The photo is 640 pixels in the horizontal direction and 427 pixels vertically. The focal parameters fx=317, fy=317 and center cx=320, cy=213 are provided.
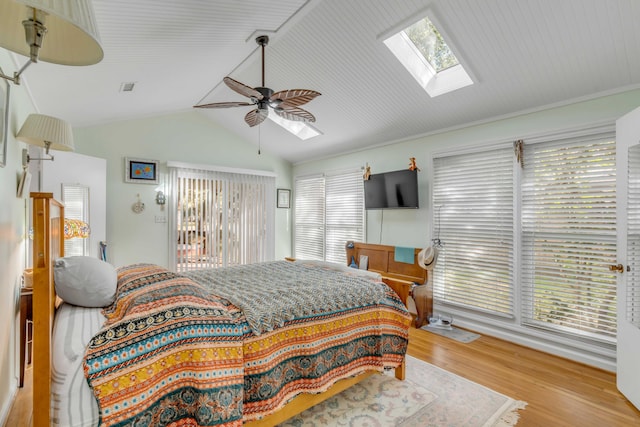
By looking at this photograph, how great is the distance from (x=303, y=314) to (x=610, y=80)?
10.3 feet

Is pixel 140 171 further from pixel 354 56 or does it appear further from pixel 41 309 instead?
pixel 41 309

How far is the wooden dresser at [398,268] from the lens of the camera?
148 inches

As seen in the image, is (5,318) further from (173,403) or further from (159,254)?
(159,254)

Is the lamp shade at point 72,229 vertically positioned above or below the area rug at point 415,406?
above

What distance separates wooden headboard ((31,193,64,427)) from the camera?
4.08ft

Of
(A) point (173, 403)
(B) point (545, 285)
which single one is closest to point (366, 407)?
(A) point (173, 403)

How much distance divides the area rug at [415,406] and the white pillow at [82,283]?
1379 mm

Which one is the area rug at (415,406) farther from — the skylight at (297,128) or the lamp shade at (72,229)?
the skylight at (297,128)

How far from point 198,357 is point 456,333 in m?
3.03

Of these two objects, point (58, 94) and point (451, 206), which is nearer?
point (58, 94)

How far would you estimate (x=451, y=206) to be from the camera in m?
3.86

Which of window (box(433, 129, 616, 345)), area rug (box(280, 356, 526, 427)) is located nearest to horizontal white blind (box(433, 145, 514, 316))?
window (box(433, 129, 616, 345))

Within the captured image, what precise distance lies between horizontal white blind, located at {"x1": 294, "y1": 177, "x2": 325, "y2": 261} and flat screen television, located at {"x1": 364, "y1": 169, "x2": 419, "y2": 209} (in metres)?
1.31

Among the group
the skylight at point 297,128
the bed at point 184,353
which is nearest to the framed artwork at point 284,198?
the skylight at point 297,128
